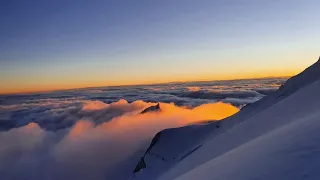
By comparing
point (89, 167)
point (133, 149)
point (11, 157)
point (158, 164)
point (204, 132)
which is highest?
point (204, 132)

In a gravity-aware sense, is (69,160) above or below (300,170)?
below

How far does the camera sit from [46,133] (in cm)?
11450

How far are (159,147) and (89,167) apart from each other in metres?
44.8

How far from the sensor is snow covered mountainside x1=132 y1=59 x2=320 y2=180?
599 cm

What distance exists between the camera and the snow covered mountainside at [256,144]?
19.7 ft

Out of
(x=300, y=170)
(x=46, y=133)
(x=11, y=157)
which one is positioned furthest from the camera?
(x=46, y=133)

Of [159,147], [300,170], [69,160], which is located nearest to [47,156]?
[69,160]

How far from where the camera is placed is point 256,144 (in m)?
9.45

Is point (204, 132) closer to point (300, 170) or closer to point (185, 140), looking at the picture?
point (185, 140)

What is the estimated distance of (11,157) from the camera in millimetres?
97750

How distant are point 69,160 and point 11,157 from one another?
111 ft

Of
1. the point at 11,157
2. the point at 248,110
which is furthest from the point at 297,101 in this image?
the point at 11,157

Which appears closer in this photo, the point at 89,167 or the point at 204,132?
the point at 204,132

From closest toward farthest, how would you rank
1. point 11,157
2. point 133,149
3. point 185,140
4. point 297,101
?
point 297,101
point 185,140
point 133,149
point 11,157
